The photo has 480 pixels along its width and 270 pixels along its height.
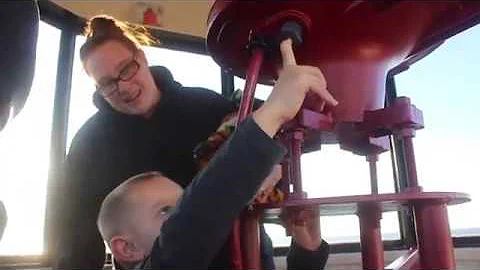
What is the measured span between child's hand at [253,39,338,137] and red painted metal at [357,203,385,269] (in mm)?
184

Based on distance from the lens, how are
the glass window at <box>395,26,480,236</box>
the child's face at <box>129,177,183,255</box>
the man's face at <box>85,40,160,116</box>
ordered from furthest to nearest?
the glass window at <box>395,26,480,236</box>
the man's face at <box>85,40,160,116</box>
the child's face at <box>129,177,183,255</box>

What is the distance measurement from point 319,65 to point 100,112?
0.67 metres

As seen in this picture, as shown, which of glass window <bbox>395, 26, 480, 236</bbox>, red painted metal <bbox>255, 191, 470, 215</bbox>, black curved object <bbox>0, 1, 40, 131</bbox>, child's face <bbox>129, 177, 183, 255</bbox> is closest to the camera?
red painted metal <bbox>255, 191, 470, 215</bbox>

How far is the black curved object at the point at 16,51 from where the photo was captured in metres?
0.64

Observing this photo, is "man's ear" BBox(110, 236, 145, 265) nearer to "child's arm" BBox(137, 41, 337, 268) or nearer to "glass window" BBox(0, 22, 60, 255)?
"child's arm" BBox(137, 41, 337, 268)

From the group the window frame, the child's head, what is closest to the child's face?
the child's head

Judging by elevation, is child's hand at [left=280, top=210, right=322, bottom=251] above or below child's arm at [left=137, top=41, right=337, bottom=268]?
below

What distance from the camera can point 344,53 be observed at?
58cm

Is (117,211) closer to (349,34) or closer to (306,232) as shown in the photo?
(306,232)

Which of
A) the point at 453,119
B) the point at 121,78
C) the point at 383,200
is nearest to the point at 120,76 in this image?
the point at 121,78

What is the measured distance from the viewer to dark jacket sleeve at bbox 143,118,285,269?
1.73 ft

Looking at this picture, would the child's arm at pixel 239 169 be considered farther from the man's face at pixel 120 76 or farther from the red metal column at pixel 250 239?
the man's face at pixel 120 76

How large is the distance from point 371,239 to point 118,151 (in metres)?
0.62

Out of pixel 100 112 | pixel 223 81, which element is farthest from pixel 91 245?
pixel 223 81
